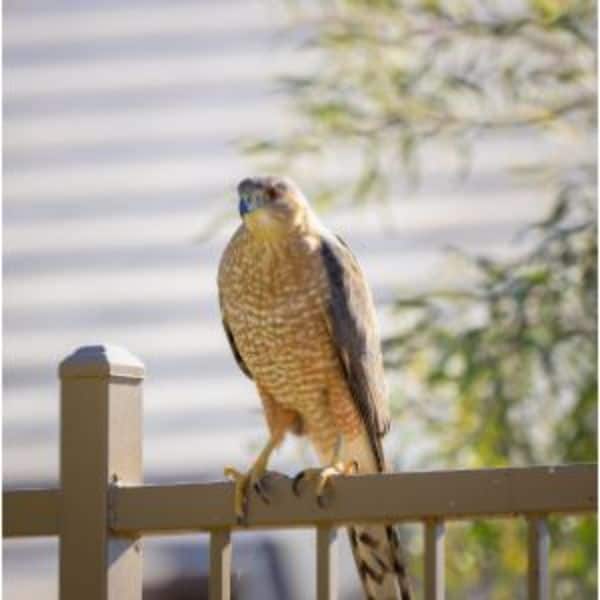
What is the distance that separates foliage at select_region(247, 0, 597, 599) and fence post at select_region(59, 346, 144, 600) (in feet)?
10.0

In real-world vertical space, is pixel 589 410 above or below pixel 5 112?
below

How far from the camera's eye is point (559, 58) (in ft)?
22.3

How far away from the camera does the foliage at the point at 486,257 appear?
20.9 feet

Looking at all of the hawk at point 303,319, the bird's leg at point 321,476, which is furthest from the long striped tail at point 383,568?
the hawk at point 303,319

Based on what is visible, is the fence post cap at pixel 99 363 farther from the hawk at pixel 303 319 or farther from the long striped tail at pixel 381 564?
the hawk at pixel 303 319

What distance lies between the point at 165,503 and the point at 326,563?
0.28m

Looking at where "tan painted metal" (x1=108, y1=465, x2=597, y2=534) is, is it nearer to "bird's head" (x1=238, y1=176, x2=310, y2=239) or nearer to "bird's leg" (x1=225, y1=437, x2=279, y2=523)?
"bird's leg" (x1=225, y1=437, x2=279, y2=523)

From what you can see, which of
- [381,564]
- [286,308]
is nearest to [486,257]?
[286,308]

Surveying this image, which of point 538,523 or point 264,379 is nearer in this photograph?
point 538,523

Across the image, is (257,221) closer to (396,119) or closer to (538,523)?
(538,523)

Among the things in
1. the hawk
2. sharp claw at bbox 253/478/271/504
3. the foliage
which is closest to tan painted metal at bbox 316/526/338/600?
sharp claw at bbox 253/478/271/504

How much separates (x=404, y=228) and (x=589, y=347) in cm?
68

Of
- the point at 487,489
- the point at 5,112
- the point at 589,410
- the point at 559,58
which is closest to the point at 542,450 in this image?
the point at 589,410

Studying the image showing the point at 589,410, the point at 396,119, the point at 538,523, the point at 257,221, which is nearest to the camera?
the point at 538,523
